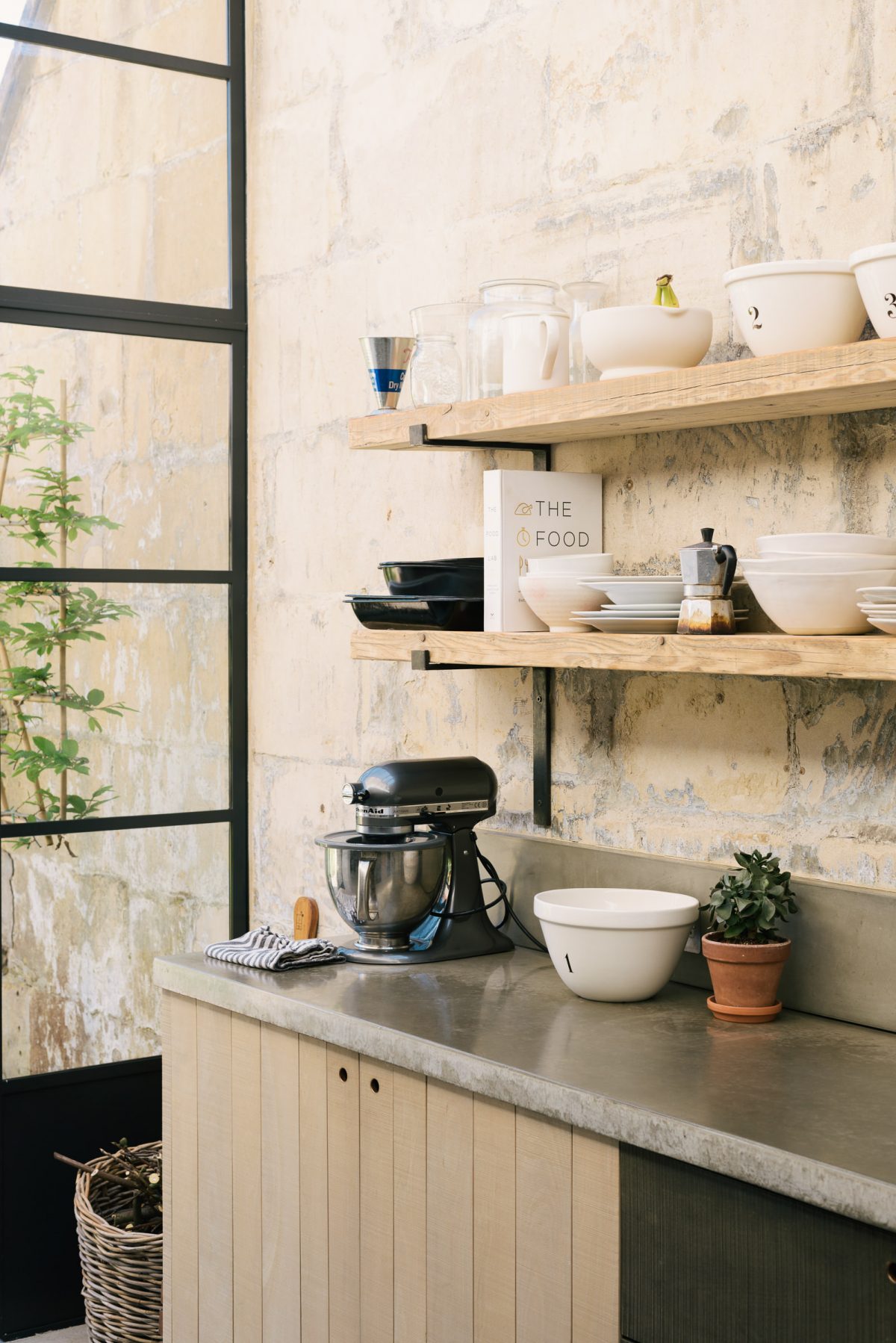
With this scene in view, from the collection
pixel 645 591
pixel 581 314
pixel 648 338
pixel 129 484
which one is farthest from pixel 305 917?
pixel 648 338

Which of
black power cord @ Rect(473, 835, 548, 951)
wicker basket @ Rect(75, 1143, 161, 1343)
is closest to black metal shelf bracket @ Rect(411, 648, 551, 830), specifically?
black power cord @ Rect(473, 835, 548, 951)

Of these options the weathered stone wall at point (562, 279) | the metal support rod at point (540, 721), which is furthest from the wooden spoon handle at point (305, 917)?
the metal support rod at point (540, 721)

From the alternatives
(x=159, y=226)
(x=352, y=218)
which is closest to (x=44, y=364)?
(x=159, y=226)

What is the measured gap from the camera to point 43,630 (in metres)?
3.22

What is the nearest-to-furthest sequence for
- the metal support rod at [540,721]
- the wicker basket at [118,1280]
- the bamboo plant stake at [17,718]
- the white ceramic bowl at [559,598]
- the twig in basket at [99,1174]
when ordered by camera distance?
the white ceramic bowl at [559,598], the metal support rod at [540,721], the wicker basket at [118,1280], the twig in basket at [99,1174], the bamboo plant stake at [17,718]

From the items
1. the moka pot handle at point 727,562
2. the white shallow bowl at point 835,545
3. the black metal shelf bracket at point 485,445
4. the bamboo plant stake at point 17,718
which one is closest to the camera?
the white shallow bowl at point 835,545

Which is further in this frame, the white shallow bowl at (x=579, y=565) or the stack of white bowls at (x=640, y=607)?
the white shallow bowl at (x=579, y=565)

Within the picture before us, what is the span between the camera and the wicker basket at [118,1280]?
2826 millimetres

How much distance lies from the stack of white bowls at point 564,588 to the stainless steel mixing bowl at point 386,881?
1.55 feet

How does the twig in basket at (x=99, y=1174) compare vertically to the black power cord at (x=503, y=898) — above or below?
below

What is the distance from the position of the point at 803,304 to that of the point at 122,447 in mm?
1795

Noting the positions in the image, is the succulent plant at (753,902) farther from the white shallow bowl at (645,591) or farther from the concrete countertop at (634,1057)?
the white shallow bowl at (645,591)

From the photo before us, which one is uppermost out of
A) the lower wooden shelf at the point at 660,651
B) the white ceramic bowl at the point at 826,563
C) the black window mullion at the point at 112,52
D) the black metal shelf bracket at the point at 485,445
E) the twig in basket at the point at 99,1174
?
the black window mullion at the point at 112,52

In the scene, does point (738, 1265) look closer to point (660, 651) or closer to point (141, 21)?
point (660, 651)
